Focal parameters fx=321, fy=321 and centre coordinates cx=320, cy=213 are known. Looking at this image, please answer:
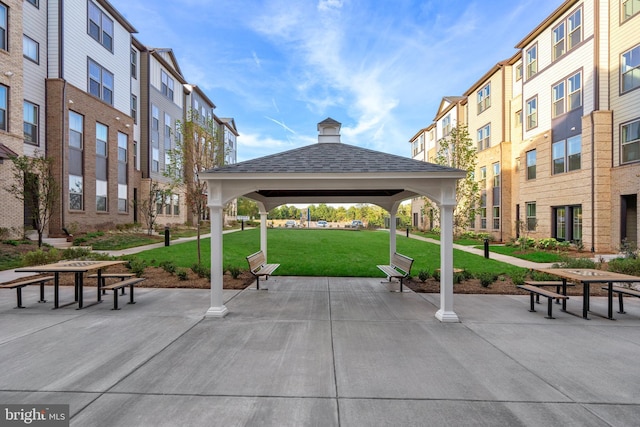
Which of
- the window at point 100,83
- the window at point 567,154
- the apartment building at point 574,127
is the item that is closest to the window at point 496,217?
the apartment building at point 574,127

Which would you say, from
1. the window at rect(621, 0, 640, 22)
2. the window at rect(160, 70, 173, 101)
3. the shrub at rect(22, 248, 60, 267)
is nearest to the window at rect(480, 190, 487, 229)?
the window at rect(621, 0, 640, 22)

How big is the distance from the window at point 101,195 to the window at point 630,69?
30.4 meters

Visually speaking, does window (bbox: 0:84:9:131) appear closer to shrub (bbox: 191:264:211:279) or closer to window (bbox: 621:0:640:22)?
shrub (bbox: 191:264:211:279)

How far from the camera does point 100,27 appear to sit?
850 inches

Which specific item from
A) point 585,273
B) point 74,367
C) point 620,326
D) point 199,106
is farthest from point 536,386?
point 199,106

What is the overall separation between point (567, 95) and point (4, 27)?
2928cm

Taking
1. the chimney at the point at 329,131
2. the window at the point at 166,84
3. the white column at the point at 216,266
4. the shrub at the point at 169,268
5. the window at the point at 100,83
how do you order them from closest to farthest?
1. the white column at the point at 216,266
2. the chimney at the point at 329,131
3. the shrub at the point at 169,268
4. the window at the point at 100,83
5. the window at the point at 166,84

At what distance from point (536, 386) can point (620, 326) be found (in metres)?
4.09

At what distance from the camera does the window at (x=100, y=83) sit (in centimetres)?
2111

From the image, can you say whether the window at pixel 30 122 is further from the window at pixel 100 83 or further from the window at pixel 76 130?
the window at pixel 100 83

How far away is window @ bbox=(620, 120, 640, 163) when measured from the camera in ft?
48.1

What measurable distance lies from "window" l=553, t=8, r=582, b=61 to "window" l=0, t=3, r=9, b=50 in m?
29.0

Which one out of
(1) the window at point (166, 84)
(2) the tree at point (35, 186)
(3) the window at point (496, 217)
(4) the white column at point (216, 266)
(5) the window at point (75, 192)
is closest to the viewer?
(4) the white column at point (216, 266)

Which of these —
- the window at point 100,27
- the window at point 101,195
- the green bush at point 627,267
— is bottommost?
the green bush at point 627,267
